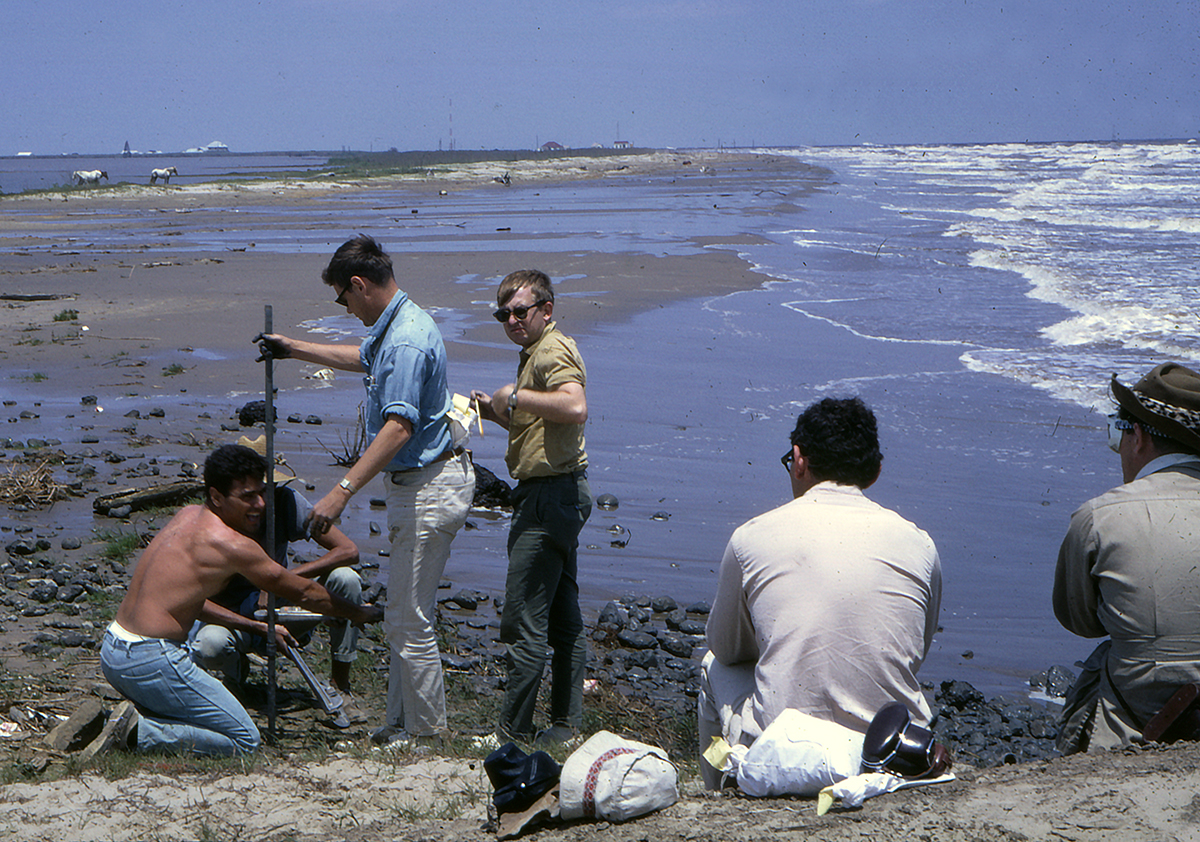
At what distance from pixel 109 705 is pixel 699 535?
4.09 metres

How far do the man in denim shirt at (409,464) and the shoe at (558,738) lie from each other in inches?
18.1

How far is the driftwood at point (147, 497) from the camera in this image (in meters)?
7.66

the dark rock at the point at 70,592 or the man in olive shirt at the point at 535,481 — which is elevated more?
the man in olive shirt at the point at 535,481

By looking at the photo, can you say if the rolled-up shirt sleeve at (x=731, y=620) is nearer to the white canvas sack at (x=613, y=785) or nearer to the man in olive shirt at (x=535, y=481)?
the white canvas sack at (x=613, y=785)

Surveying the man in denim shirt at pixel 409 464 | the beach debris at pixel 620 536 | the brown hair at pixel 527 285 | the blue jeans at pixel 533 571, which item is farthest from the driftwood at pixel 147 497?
the brown hair at pixel 527 285

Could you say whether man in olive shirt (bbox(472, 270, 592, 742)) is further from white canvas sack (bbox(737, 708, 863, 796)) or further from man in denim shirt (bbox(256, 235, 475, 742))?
white canvas sack (bbox(737, 708, 863, 796))

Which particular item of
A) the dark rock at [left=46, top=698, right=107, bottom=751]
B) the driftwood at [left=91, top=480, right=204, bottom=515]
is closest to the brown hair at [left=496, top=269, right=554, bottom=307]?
the dark rock at [left=46, top=698, right=107, bottom=751]

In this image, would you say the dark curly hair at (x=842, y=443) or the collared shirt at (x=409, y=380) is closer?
the dark curly hair at (x=842, y=443)

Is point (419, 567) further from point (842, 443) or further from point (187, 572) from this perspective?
point (842, 443)

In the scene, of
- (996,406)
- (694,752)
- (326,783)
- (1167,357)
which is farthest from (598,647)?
(1167,357)

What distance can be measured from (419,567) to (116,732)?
1.38 meters

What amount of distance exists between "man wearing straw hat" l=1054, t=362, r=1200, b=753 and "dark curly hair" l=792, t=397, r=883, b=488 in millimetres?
714

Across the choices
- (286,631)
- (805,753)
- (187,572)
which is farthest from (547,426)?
(805,753)

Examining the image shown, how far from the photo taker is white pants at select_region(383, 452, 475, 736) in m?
4.36
